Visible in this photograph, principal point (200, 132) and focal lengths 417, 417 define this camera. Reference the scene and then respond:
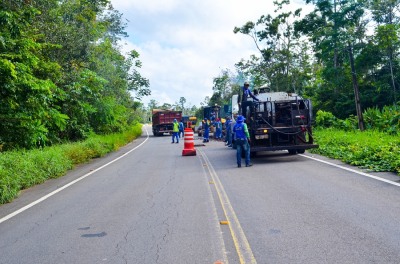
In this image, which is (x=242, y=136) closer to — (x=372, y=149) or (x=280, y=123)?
(x=280, y=123)

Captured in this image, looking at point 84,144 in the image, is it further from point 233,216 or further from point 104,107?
point 233,216

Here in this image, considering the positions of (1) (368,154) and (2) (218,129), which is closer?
(1) (368,154)

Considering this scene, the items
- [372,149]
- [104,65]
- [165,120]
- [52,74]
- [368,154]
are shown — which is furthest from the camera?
[165,120]

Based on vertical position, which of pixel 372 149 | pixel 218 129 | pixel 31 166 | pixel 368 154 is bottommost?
pixel 368 154

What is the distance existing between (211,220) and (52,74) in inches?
539

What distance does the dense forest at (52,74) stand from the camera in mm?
12508

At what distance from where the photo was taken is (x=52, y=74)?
1816 centimetres

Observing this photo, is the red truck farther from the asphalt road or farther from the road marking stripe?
the road marking stripe

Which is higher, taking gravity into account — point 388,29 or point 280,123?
point 388,29

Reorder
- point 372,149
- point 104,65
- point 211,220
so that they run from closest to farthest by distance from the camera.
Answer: point 211,220 < point 372,149 < point 104,65

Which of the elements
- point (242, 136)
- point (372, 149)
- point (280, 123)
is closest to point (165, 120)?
point (280, 123)

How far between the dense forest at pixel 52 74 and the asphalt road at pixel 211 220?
3.15 meters

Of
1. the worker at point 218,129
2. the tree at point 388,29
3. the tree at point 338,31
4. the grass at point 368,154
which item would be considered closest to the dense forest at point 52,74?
the worker at point 218,129

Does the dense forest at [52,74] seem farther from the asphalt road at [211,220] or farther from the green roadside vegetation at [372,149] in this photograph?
the green roadside vegetation at [372,149]
